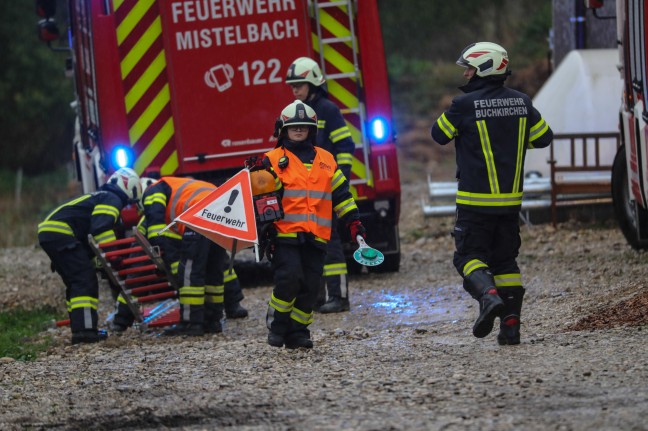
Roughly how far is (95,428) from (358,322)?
382cm

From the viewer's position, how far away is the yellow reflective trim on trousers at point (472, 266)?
299 inches

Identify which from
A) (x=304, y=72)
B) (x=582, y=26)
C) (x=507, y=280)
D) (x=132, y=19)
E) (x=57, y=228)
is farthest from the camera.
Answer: (x=582, y=26)

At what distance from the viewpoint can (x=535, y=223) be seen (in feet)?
47.2

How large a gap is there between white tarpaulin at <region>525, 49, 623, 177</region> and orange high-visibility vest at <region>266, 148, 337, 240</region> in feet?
23.4

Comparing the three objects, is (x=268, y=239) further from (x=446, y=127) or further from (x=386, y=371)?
(x=386, y=371)

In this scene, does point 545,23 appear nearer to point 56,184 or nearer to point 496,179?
point 56,184

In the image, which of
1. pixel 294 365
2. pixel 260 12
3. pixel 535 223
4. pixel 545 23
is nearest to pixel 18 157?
pixel 545 23

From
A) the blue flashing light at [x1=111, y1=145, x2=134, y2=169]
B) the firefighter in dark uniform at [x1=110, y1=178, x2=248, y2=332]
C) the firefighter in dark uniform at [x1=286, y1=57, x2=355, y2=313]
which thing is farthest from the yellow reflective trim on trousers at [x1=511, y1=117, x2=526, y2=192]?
the blue flashing light at [x1=111, y1=145, x2=134, y2=169]

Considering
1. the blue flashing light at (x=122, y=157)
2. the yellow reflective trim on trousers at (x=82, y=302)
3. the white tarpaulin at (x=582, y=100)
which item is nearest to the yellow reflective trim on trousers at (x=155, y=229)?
the yellow reflective trim on trousers at (x=82, y=302)

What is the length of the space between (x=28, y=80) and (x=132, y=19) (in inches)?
594

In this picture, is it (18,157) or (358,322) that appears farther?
(18,157)

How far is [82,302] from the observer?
32.0 feet

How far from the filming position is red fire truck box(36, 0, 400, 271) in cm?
1079

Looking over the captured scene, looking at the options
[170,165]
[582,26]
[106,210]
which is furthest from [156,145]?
[582,26]
